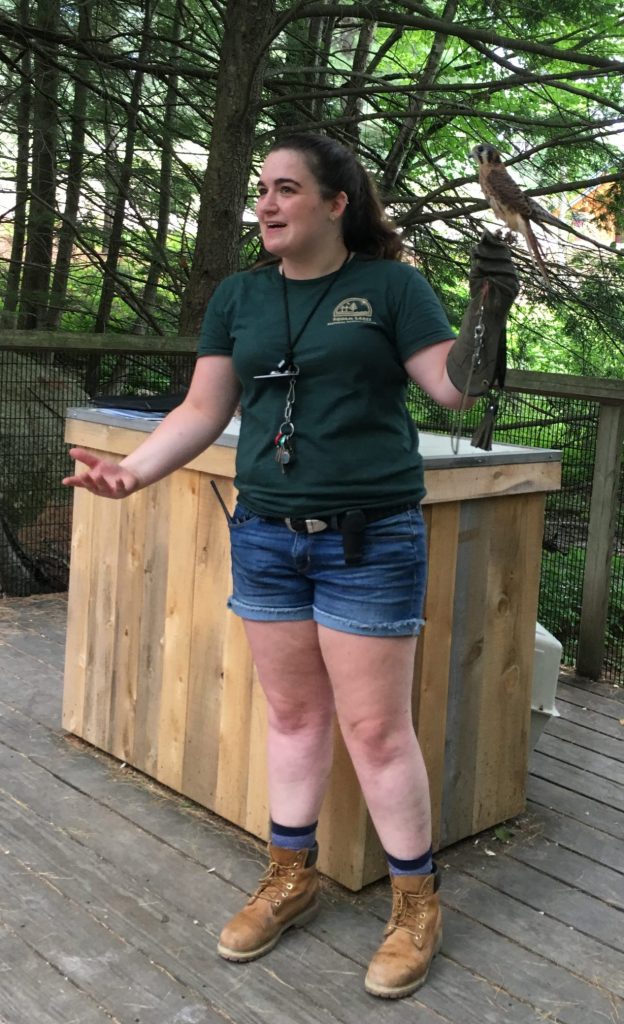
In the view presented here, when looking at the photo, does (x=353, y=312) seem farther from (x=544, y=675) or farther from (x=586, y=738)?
(x=586, y=738)

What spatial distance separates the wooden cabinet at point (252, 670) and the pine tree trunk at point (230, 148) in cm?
263

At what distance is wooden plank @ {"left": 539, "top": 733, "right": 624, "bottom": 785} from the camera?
325 cm

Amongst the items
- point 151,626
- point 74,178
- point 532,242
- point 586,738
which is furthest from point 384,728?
point 74,178

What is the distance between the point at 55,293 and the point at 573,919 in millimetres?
5908

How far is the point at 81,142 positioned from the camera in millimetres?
6898

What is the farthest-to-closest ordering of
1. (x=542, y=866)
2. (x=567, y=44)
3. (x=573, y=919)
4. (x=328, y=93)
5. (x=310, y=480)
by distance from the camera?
(x=567, y=44) < (x=328, y=93) < (x=542, y=866) < (x=573, y=919) < (x=310, y=480)

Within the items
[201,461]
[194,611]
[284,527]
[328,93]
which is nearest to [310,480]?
[284,527]

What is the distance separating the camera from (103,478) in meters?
2.06

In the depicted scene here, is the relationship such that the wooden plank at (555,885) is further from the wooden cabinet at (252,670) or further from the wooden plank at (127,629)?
the wooden plank at (127,629)

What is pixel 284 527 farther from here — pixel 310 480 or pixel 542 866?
pixel 542 866

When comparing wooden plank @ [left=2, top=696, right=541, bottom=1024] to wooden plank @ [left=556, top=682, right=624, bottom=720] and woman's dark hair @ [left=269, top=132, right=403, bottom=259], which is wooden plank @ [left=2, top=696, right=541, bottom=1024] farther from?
wooden plank @ [left=556, top=682, right=624, bottom=720]

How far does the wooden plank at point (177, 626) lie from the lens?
2855mm

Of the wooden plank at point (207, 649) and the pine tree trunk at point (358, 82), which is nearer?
the wooden plank at point (207, 649)

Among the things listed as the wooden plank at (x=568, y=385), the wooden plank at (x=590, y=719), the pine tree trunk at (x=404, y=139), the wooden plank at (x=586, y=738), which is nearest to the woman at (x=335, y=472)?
the wooden plank at (x=586, y=738)
